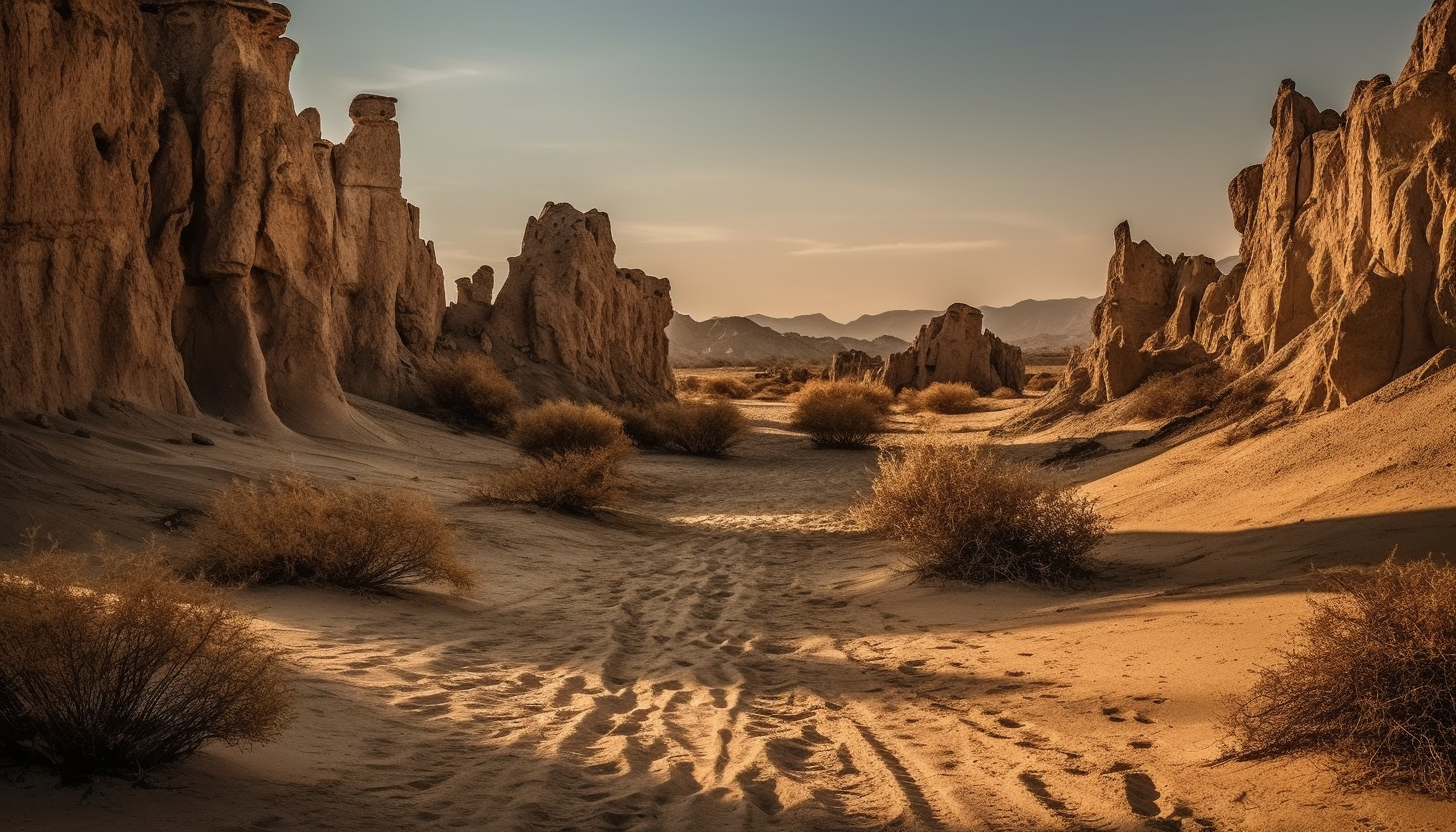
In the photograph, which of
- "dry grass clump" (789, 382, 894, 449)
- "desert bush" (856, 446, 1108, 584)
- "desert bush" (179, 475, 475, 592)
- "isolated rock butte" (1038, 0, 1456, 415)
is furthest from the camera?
"dry grass clump" (789, 382, 894, 449)

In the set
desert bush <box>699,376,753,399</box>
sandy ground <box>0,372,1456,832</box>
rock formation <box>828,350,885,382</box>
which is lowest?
sandy ground <box>0,372,1456,832</box>

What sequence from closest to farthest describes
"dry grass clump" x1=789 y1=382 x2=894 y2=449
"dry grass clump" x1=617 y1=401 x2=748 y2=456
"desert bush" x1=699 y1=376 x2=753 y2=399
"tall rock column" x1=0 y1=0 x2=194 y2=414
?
"tall rock column" x1=0 y1=0 x2=194 y2=414 < "dry grass clump" x1=617 y1=401 x2=748 y2=456 < "dry grass clump" x1=789 y1=382 x2=894 y2=449 < "desert bush" x1=699 y1=376 x2=753 y2=399

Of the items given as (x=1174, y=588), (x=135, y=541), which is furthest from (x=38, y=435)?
(x=1174, y=588)

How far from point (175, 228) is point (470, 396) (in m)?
9.75

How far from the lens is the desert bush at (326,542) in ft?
28.4

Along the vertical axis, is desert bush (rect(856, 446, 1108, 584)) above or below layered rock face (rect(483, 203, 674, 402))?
below

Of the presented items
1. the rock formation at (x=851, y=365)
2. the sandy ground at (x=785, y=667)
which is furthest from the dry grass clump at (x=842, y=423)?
the rock formation at (x=851, y=365)

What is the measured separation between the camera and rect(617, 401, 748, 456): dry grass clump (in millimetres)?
26984

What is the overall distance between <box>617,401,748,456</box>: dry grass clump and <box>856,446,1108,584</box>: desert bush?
51.5ft

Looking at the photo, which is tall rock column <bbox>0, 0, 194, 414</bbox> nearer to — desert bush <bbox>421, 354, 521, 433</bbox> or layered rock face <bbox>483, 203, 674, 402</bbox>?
desert bush <bbox>421, 354, 521, 433</bbox>

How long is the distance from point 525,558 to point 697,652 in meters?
4.46

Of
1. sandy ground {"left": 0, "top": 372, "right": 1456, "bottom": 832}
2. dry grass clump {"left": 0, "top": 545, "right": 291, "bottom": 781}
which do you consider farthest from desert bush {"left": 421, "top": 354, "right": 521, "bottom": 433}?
dry grass clump {"left": 0, "top": 545, "right": 291, "bottom": 781}

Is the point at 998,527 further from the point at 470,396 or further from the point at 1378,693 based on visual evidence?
the point at 470,396

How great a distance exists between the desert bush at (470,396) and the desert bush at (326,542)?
54.7ft
